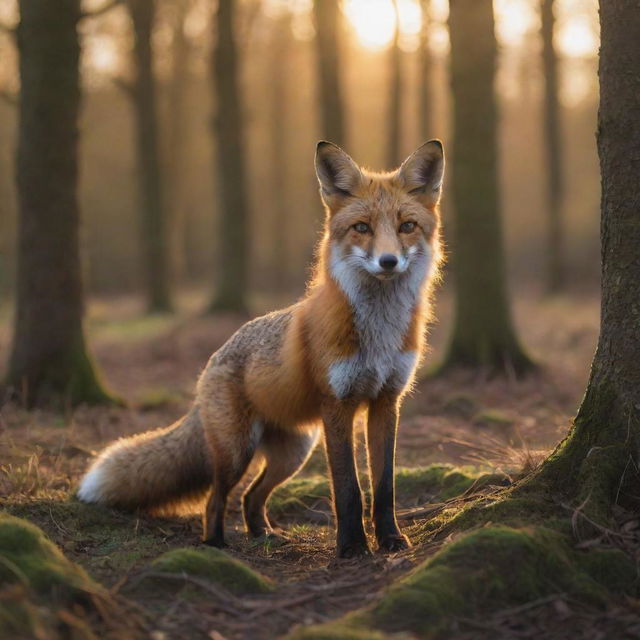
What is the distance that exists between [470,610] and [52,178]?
699 cm

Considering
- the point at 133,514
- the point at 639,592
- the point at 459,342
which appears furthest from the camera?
the point at 459,342

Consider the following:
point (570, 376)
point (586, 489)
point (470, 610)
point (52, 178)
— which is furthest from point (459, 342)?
point (470, 610)

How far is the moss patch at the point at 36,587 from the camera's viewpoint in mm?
3225

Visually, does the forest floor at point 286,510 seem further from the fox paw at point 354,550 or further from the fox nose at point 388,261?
the fox nose at point 388,261

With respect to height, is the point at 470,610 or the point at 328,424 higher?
the point at 328,424

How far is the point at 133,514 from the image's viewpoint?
19.4ft

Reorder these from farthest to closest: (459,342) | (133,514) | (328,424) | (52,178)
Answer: (459,342) < (52,178) < (133,514) < (328,424)

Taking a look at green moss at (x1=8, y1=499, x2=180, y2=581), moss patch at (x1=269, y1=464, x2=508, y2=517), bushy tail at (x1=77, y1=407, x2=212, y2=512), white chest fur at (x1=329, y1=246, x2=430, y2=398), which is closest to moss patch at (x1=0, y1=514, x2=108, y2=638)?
green moss at (x1=8, y1=499, x2=180, y2=581)

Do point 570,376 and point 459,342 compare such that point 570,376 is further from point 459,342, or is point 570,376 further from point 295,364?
point 295,364

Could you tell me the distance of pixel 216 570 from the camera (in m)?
4.18

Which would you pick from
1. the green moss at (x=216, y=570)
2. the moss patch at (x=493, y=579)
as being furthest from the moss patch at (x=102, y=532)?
the moss patch at (x=493, y=579)

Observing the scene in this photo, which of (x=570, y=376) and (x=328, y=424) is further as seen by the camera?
(x=570, y=376)

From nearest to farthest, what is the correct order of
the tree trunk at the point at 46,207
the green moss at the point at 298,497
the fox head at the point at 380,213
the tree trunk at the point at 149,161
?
the fox head at the point at 380,213 < the green moss at the point at 298,497 < the tree trunk at the point at 46,207 < the tree trunk at the point at 149,161

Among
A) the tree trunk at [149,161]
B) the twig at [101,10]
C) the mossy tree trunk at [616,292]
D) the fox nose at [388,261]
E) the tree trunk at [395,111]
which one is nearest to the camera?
the mossy tree trunk at [616,292]
